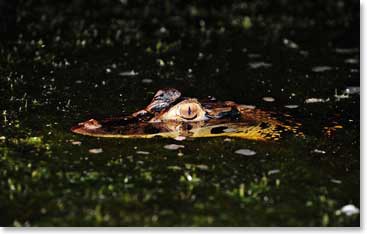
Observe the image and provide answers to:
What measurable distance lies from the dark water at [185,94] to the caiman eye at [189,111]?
Answer: 1.66 feet

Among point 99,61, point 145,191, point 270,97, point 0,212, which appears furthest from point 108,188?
point 99,61

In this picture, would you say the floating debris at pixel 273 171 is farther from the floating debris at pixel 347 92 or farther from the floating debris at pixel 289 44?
the floating debris at pixel 289 44

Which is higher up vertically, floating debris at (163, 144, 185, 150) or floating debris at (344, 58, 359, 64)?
Answer: floating debris at (344, 58, 359, 64)

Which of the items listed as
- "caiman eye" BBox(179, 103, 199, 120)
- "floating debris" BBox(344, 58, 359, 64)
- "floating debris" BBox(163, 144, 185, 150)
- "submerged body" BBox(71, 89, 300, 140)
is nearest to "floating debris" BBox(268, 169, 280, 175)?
"submerged body" BBox(71, 89, 300, 140)

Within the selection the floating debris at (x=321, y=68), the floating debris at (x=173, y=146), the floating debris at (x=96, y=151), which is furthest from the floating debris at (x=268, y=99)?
the floating debris at (x=96, y=151)

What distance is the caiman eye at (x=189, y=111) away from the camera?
27.7ft

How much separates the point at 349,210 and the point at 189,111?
2810 mm

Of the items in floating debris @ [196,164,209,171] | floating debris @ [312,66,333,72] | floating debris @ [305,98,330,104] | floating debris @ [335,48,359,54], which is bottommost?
floating debris @ [196,164,209,171]

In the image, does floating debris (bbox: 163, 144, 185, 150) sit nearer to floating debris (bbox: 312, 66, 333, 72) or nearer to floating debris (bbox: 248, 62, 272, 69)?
floating debris (bbox: 248, 62, 272, 69)

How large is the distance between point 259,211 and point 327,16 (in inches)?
487

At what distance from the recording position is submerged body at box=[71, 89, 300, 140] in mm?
8172

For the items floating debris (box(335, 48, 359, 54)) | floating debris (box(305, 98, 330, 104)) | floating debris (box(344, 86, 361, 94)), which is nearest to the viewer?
floating debris (box(305, 98, 330, 104))

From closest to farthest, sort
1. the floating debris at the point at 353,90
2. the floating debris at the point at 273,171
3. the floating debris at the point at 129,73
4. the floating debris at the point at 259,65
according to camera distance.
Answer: the floating debris at the point at 273,171 → the floating debris at the point at 353,90 → the floating debris at the point at 129,73 → the floating debris at the point at 259,65

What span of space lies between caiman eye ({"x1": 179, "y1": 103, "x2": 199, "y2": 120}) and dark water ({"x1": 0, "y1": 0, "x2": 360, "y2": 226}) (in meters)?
0.51
